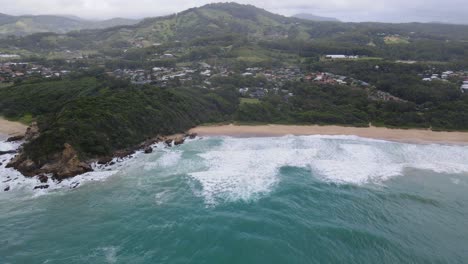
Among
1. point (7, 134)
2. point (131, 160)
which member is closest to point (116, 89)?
point (7, 134)

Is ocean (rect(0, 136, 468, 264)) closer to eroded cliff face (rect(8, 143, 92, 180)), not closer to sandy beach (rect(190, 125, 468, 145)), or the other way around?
eroded cliff face (rect(8, 143, 92, 180))

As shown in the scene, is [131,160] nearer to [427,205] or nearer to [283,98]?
[427,205]

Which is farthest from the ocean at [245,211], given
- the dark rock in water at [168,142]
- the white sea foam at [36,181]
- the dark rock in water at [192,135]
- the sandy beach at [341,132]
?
the sandy beach at [341,132]

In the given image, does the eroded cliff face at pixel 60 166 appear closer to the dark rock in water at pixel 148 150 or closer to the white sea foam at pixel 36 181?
the white sea foam at pixel 36 181

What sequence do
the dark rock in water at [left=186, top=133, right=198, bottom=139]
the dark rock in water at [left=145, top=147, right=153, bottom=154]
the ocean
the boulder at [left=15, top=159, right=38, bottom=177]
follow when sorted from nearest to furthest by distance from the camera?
the ocean
the boulder at [left=15, top=159, right=38, bottom=177]
the dark rock in water at [left=145, top=147, right=153, bottom=154]
the dark rock in water at [left=186, top=133, right=198, bottom=139]

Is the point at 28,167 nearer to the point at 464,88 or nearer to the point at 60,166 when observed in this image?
the point at 60,166

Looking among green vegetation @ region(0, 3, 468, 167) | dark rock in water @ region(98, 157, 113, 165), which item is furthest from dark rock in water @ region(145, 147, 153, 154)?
dark rock in water @ region(98, 157, 113, 165)

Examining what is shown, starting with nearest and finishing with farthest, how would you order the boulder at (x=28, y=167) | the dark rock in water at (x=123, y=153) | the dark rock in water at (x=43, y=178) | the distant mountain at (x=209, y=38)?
1. the dark rock in water at (x=43, y=178)
2. the boulder at (x=28, y=167)
3. the dark rock in water at (x=123, y=153)
4. the distant mountain at (x=209, y=38)

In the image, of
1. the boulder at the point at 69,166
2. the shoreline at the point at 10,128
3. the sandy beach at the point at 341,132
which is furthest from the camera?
the sandy beach at the point at 341,132
